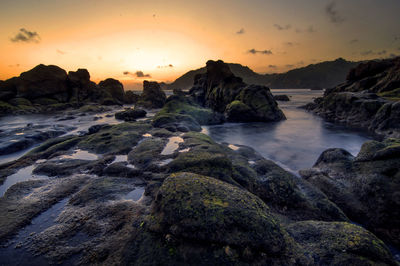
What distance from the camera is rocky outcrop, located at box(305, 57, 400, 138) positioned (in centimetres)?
2097

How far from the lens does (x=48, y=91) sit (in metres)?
58.8

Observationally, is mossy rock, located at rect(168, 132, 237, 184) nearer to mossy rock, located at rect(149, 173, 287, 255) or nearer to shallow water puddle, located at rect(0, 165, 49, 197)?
mossy rock, located at rect(149, 173, 287, 255)

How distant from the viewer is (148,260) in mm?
3457

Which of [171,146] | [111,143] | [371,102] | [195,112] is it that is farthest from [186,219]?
[371,102]

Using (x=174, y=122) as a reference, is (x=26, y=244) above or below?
below

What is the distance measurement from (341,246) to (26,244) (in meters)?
7.18

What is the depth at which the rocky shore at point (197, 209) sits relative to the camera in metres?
3.57

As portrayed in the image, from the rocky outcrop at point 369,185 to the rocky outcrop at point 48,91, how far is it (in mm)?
60728

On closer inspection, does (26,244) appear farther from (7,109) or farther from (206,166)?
(7,109)

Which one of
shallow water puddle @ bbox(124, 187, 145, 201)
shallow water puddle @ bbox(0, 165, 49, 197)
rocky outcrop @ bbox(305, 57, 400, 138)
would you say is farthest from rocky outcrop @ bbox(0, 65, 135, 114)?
rocky outcrop @ bbox(305, 57, 400, 138)

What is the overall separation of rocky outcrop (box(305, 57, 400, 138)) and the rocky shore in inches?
707

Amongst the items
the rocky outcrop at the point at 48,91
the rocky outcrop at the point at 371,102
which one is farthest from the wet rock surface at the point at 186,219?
the rocky outcrop at the point at 48,91

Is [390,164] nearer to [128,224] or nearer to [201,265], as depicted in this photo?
[201,265]

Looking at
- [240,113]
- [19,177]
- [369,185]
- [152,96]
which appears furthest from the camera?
[152,96]
